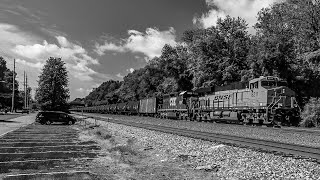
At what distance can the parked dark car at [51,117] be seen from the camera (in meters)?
35.9

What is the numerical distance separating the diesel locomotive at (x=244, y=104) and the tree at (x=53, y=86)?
66.0 feet

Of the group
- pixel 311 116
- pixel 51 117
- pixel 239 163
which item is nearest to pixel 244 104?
pixel 311 116

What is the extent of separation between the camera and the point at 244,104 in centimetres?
2984

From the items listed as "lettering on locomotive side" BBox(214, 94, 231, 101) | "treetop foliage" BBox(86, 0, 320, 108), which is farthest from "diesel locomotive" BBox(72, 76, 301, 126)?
"treetop foliage" BBox(86, 0, 320, 108)

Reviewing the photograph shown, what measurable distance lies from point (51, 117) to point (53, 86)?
2219 cm

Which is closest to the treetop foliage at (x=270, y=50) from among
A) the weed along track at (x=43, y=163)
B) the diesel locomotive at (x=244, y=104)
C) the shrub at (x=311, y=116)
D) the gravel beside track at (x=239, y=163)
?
the shrub at (x=311, y=116)

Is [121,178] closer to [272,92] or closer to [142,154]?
[142,154]

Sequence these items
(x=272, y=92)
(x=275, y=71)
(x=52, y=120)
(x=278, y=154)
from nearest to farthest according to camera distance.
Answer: (x=278, y=154) < (x=272, y=92) < (x=52, y=120) < (x=275, y=71)

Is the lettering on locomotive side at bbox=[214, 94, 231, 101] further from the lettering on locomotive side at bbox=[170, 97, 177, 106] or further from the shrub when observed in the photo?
the lettering on locomotive side at bbox=[170, 97, 177, 106]

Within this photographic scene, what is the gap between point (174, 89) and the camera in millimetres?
78562

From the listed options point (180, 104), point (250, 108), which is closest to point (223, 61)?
point (180, 104)

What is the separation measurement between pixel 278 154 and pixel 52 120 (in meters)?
29.4

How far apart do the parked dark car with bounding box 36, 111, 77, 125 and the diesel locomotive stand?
1493 cm

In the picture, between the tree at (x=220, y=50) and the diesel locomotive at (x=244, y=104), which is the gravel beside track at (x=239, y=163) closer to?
the diesel locomotive at (x=244, y=104)
